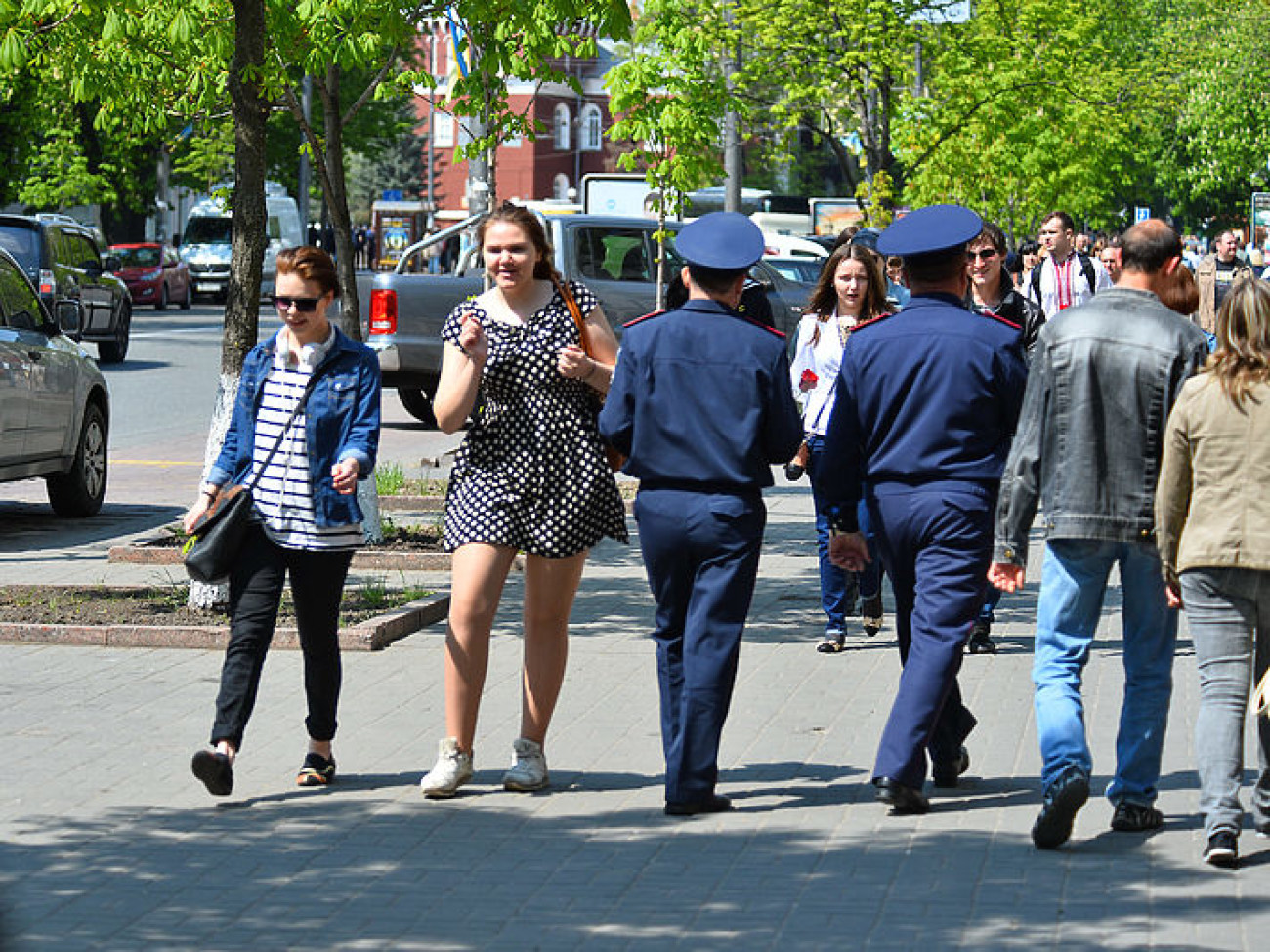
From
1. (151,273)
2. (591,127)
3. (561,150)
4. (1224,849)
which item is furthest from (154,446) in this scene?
(591,127)

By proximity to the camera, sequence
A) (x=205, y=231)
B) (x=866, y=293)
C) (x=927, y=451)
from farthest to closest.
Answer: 1. (x=205, y=231)
2. (x=866, y=293)
3. (x=927, y=451)

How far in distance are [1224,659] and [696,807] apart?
5.22 ft

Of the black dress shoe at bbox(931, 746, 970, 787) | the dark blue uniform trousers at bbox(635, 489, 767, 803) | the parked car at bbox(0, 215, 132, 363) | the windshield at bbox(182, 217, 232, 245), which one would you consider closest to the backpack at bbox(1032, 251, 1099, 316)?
the black dress shoe at bbox(931, 746, 970, 787)

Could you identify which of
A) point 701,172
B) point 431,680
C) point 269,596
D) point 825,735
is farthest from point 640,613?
point 701,172

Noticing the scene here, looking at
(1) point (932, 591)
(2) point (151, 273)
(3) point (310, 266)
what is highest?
(3) point (310, 266)

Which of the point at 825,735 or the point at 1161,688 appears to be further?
the point at 825,735

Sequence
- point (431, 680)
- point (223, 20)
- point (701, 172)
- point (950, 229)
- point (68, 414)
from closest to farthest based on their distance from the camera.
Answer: point (950, 229), point (431, 680), point (223, 20), point (68, 414), point (701, 172)

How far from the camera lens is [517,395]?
685 cm

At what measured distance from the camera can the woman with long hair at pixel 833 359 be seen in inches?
382

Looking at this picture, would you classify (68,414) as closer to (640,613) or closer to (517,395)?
(640,613)

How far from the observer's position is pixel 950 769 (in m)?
7.00

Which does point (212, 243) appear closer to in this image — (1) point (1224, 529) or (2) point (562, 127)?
(1) point (1224, 529)

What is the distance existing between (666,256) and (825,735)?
13.2m

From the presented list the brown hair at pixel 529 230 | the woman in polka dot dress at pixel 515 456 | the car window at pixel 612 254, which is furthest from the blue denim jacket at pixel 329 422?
the car window at pixel 612 254
